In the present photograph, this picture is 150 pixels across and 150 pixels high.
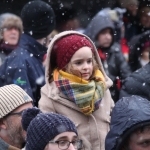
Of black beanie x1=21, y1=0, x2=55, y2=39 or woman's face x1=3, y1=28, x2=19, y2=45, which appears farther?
woman's face x1=3, y1=28, x2=19, y2=45

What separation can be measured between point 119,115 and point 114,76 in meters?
4.14

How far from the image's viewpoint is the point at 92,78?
6.12 metres

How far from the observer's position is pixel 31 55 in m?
7.52

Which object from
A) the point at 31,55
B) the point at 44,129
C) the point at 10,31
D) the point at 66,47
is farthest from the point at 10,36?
the point at 44,129

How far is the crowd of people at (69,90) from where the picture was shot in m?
4.89

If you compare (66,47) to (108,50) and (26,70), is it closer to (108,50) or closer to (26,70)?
(26,70)

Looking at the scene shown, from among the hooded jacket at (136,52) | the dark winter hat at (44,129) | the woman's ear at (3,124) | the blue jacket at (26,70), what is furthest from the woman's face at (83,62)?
the hooded jacket at (136,52)

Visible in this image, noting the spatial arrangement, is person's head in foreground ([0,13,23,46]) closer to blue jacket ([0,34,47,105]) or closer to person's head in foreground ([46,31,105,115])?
blue jacket ([0,34,47,105])

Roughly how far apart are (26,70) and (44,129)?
2476 millimetres

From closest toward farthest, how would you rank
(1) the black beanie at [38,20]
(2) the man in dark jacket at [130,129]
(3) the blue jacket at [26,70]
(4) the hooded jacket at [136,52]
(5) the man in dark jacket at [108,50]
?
1. (2) the man in dark jacket at [130,129]
2. (3) the blue jacket at [26,70]
3. (1) the black beanie at [38,20]
4. (5) the man in dark jacket at [108,50]
5. (4) the hooded jacket at [136,52]

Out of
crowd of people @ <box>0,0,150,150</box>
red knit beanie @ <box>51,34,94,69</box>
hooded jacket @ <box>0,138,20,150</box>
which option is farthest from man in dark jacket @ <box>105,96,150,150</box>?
red knit beanie @ <box>51,34,94,69</box>

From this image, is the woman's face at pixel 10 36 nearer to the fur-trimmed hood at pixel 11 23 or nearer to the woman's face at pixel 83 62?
the fur-trimmed hood at pixel 11 23

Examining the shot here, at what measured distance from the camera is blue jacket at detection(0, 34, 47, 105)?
7266 mm

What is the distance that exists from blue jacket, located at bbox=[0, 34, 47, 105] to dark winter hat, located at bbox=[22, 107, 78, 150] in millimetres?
2205
